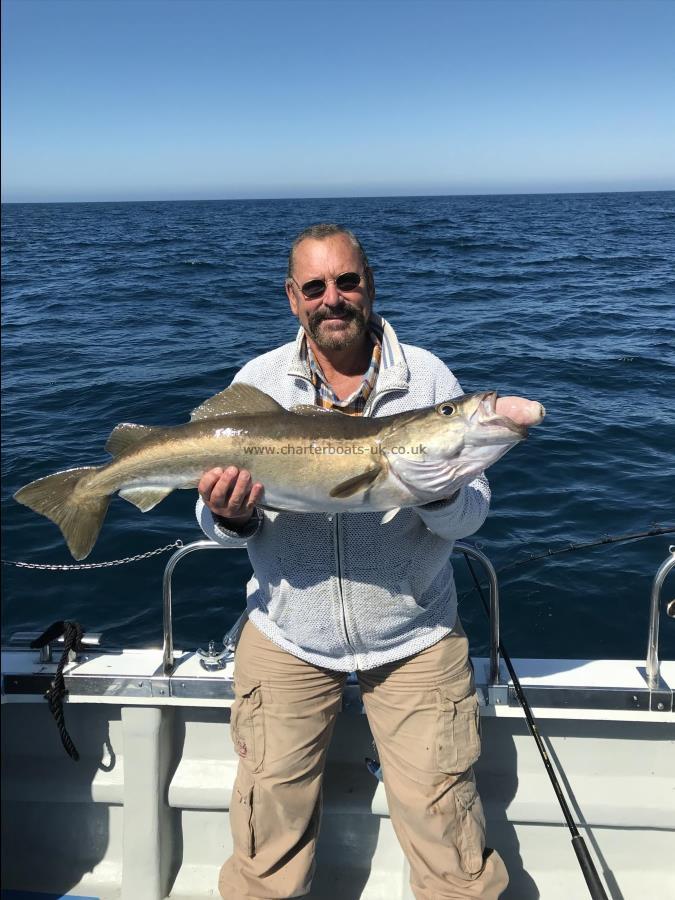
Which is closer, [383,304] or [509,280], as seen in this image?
[383,304]

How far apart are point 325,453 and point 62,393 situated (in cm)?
1264

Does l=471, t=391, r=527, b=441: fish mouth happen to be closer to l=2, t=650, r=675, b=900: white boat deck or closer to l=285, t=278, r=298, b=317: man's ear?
l=285, t=278, r=298, b=317: man's ear

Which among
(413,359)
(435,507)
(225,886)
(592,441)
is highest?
(413,359)

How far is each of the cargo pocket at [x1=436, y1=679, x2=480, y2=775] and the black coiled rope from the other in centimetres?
213

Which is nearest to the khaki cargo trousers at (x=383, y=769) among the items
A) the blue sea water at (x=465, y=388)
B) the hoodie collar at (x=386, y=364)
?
the hoodie collar at (x=386, y=364)

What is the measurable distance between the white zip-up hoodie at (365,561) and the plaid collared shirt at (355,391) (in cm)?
4

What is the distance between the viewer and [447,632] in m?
3.71

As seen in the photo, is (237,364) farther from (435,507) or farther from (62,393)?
(435,507)

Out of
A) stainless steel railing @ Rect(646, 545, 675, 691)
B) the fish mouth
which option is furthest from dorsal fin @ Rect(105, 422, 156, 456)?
stainless steel railing @ Rect(646, 545, 675, 691)

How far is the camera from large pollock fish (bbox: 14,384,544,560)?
129 inches

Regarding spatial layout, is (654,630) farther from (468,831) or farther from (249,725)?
(249,725)

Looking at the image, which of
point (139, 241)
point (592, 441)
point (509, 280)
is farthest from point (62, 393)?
point (139, 241)

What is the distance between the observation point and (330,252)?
365 centimetres

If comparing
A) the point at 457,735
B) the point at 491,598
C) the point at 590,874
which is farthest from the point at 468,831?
the point at 491,598
